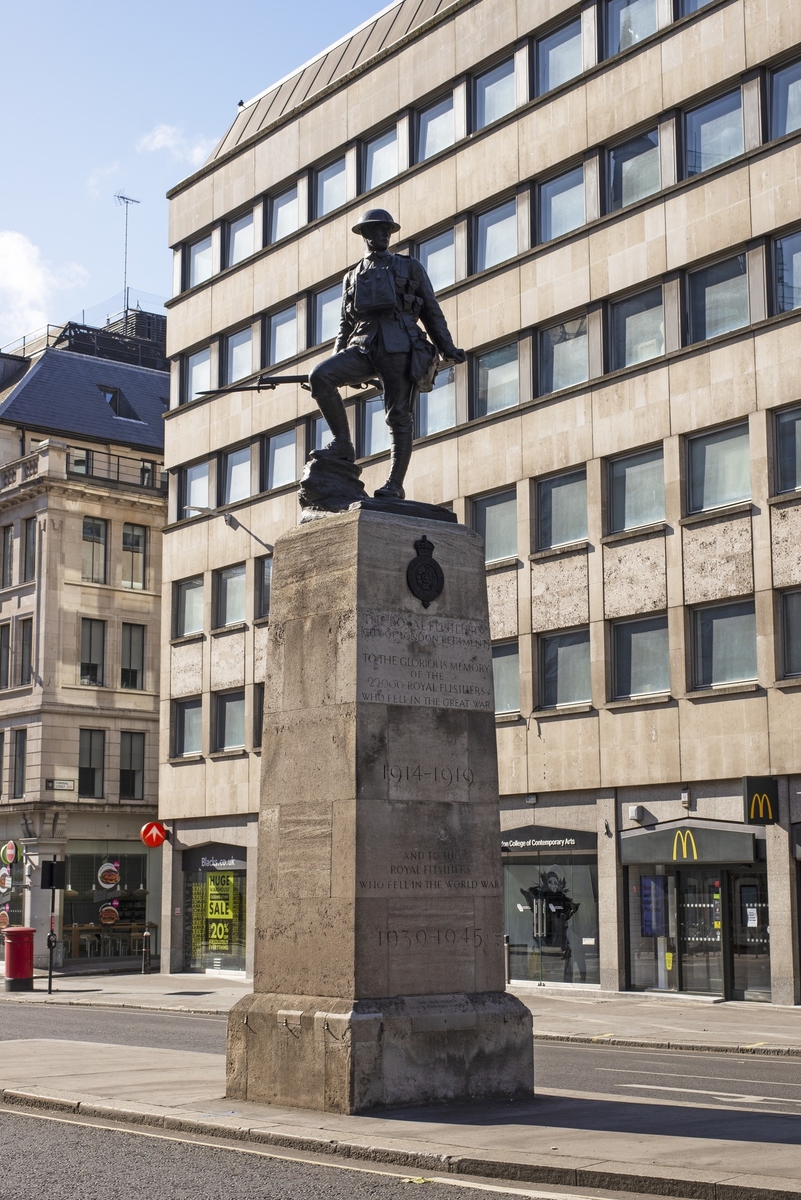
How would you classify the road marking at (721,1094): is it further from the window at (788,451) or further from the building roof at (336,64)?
the building roof at (336,64)

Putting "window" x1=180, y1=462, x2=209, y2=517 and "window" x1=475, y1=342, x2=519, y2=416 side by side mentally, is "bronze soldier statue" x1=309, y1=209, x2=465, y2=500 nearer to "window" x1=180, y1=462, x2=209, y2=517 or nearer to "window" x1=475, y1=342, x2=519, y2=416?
"window" x1=475, y1=342, x2=519, y2=416

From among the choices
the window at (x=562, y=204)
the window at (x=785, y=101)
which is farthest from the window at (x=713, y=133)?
the window at (x=562, y=204)

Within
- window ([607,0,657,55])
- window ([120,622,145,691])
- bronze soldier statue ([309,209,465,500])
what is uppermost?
window ([607,0,657,55])

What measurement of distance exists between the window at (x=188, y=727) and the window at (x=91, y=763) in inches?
356

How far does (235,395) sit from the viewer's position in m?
44.9

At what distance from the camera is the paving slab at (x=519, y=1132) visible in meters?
9.27

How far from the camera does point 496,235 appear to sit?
36781mm

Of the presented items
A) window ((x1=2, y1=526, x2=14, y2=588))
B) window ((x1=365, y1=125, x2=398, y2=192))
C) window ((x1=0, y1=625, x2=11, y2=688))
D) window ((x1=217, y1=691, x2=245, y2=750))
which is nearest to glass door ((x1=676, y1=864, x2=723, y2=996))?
window ((x1=217, y1=691, x2=245, y2=750))

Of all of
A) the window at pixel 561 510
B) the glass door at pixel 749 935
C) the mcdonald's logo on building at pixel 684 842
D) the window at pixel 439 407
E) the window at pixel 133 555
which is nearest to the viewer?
the glass door at pixel 749 935

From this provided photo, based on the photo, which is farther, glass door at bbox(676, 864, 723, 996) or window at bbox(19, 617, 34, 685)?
window at bbox(19, 617, 34, 685)

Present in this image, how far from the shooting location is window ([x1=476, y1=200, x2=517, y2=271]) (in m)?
36.3

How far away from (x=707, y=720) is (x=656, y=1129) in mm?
19556

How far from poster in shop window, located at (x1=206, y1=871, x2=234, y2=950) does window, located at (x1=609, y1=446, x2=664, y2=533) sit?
16.9 metres

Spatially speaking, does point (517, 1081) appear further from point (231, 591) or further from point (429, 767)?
point (231, 591)
